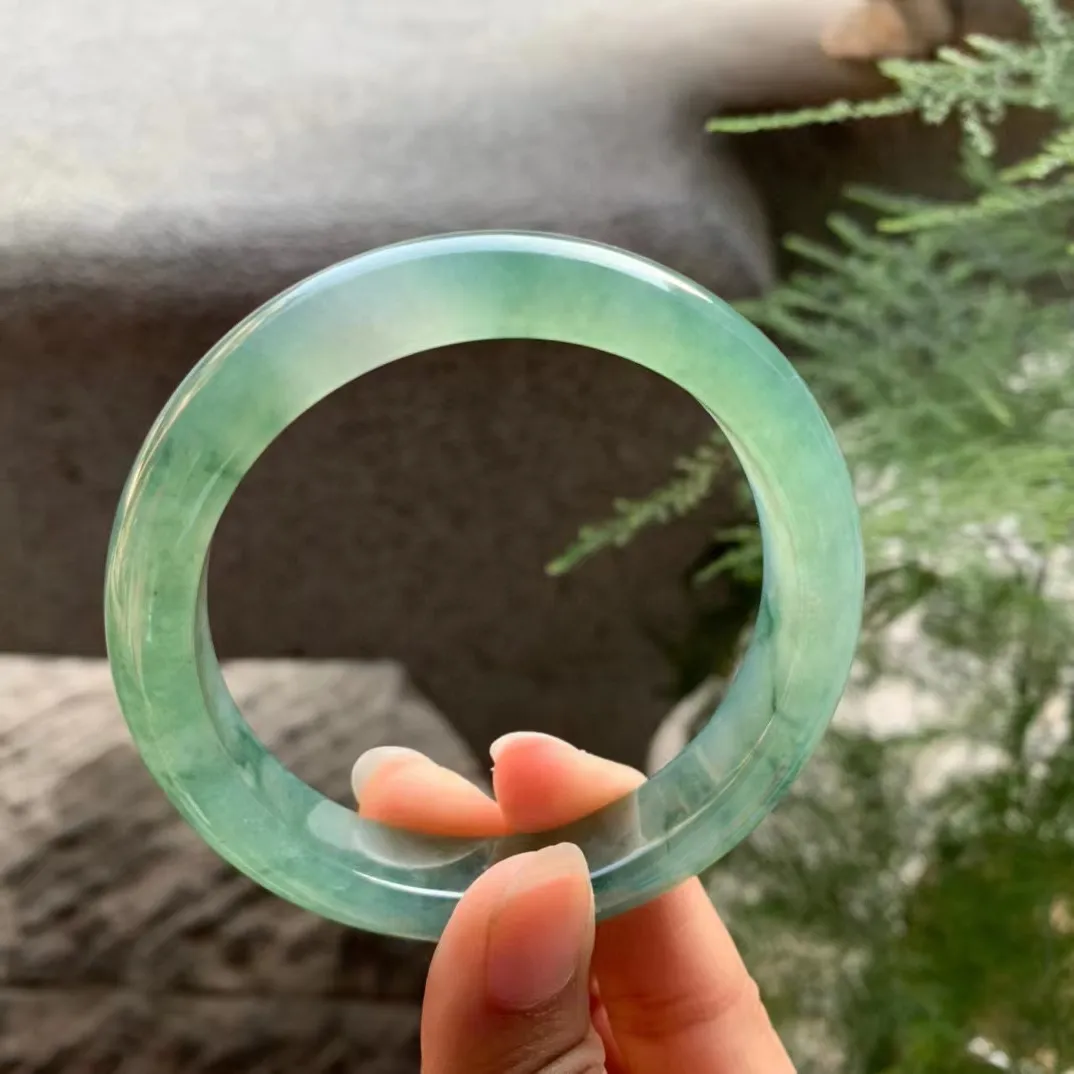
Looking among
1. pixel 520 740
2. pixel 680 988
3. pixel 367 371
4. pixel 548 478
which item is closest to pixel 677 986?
pixel 680 988

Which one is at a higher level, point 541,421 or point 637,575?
point 541,421

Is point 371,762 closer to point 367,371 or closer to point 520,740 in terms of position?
point 520,740

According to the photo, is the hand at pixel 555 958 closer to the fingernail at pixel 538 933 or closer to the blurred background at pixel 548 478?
the fingernail at pixel 538 933

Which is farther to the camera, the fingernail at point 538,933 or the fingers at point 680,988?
the fingers at point 680,988

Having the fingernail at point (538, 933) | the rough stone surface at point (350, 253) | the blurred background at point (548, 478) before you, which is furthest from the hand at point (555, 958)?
the rough stone surface at point (350, 253)

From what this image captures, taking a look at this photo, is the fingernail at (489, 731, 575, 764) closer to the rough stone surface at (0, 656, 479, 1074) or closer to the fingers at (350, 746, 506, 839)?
the fingers at (350, 746, 506, 839)

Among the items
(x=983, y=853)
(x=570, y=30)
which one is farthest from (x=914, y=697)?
(x=570, y=30)

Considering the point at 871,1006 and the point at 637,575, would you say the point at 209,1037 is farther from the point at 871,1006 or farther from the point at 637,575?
the point at 637,575
